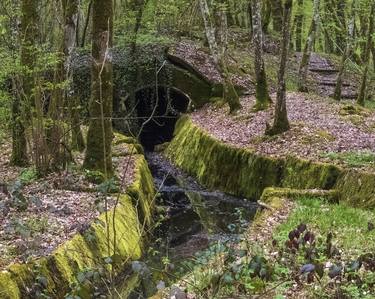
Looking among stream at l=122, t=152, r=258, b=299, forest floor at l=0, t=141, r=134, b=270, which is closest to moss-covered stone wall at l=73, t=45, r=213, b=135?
stream at l=122, t=152, r=258, b=299

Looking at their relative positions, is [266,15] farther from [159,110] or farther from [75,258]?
[75,258]

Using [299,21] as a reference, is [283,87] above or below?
below

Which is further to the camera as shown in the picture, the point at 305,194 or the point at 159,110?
the point at 159,110

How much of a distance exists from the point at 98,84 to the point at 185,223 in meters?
4.22

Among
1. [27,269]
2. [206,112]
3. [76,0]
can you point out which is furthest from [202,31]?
[27,269]

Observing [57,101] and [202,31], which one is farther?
[202,31]

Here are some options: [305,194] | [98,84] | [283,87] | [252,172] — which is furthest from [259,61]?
[98,84]

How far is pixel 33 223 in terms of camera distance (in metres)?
8.57

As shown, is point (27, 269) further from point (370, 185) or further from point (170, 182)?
point (170, 182)

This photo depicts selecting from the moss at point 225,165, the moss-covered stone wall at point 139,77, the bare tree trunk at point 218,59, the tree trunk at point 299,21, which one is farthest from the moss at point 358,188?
the tree trunk at point 299,21

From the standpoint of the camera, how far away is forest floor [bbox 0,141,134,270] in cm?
745

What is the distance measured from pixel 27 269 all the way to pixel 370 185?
6.70 metres

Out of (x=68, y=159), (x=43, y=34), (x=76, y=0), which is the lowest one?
(x=68, y=159)

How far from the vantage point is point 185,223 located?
42.8 feet
